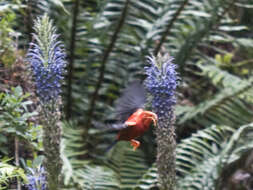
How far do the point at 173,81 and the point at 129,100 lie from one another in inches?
13.3

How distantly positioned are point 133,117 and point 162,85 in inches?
8.9

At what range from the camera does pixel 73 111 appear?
377cm

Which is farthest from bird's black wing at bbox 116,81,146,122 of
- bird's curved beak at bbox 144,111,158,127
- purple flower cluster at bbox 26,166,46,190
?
purple flower cluster at bbox 26,166,46,190

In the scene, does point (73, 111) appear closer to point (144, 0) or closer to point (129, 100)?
point (144, 0)

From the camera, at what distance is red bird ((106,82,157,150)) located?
5.73 ft

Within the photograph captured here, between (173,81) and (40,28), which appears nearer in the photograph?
(40,28)

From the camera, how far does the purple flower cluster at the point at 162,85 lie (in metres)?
1.64

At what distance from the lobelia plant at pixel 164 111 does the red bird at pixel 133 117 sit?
0.04 metres

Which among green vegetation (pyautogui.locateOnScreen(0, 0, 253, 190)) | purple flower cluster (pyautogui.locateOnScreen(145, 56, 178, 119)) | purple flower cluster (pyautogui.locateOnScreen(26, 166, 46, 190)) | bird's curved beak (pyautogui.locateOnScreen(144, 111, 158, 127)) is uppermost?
green vegetation (pyautogui.locateOnScreen(0, 0, 253, 190))

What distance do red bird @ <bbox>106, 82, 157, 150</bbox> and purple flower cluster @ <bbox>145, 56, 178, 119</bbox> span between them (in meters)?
0.04

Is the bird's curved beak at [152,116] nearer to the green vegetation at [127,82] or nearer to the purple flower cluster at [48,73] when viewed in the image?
the purple flower cluster at [48,73]

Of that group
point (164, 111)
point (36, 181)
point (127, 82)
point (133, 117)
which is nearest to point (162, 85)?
point (164, 111)

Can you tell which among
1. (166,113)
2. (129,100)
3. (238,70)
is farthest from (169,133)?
(238,70)

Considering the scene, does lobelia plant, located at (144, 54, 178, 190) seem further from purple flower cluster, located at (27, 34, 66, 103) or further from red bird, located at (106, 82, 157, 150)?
purple flower cluster, located at (27, 34, 66, 103)
